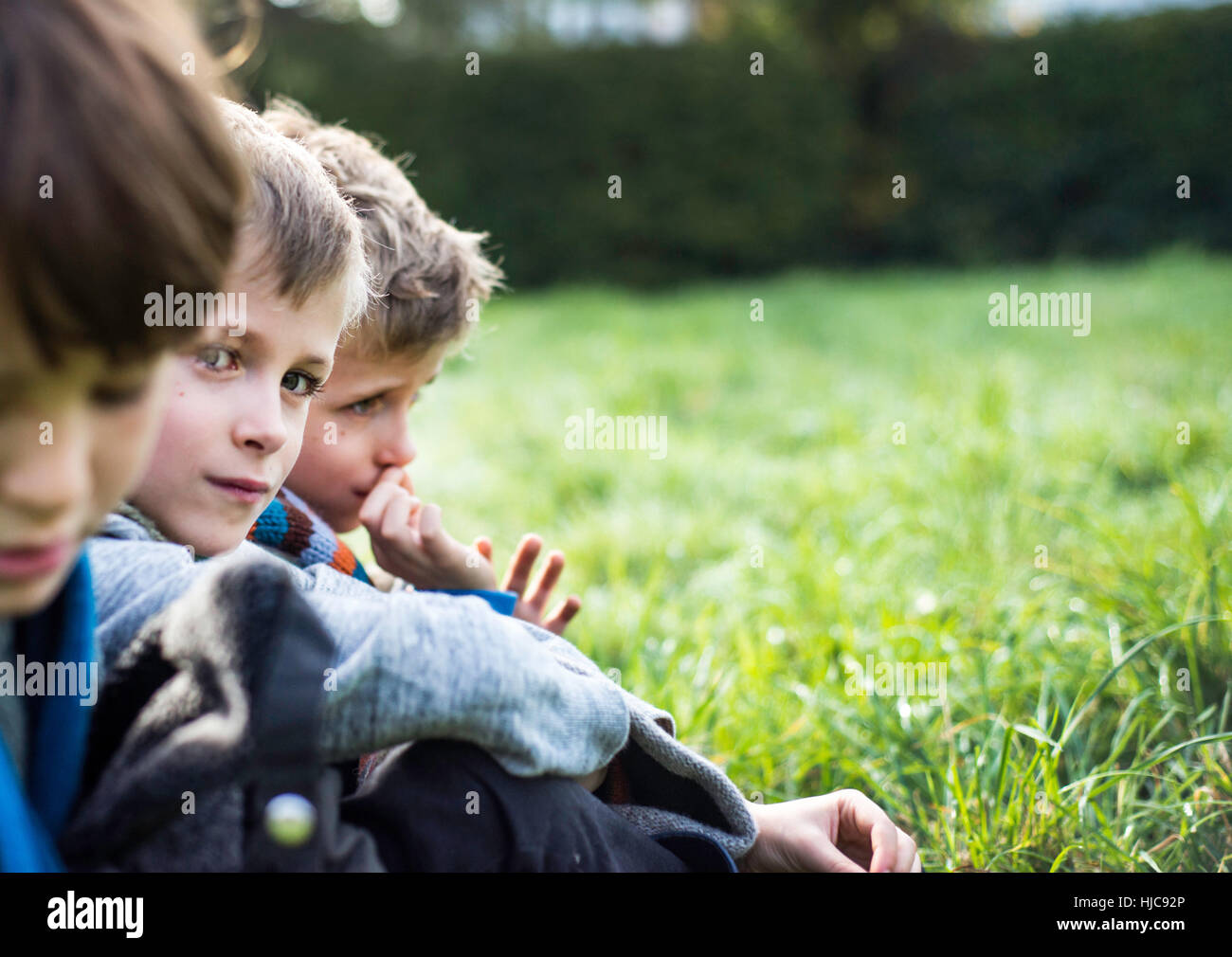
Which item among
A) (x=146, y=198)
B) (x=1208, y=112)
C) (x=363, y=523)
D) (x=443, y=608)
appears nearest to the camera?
(x=146, y=198)

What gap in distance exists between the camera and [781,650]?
2.57 meters

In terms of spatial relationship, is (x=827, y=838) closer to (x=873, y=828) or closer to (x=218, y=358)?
(x=873, y=828)

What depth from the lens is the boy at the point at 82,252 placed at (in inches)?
27.6

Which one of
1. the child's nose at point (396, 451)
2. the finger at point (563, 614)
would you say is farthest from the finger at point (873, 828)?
the child's nose at point (396, 451)

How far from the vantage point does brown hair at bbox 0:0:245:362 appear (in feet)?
2.29

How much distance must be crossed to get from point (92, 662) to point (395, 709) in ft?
0.86

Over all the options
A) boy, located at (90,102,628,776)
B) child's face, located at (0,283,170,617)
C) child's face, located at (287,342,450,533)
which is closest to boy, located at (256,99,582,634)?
child's face, located at (287,342,450,533)

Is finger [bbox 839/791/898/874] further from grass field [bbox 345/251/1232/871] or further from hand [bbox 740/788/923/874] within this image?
grass field [bbox 345/251/1232/871]

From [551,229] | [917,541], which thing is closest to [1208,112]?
[551,229]

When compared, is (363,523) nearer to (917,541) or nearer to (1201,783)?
(1201,783)

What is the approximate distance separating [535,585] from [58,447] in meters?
1.31

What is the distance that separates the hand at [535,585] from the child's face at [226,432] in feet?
2.10

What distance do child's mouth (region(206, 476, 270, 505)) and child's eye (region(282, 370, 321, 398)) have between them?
19 cm

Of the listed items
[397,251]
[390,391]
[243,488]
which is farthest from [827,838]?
[397,251]
